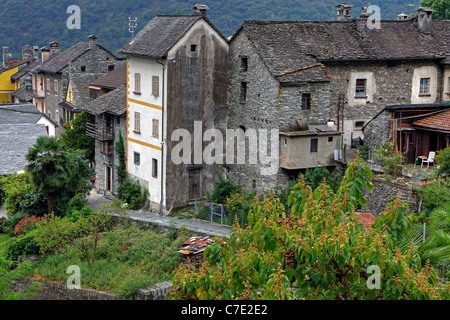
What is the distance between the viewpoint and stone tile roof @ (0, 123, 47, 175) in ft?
131

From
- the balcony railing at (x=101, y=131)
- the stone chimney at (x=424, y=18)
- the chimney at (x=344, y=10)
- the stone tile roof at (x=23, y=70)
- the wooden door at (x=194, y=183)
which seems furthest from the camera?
the stone tile roof at (x=23, y=70)

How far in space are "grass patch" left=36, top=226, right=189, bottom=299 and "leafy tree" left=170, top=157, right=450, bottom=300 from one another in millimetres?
13997

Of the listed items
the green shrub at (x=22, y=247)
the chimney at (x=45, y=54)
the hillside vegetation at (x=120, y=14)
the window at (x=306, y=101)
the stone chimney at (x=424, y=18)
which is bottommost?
the green shrub at (x=22, y=247)

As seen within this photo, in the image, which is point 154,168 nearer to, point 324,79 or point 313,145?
point 313,145

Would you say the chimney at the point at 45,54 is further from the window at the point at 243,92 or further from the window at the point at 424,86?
the window at the point at 424,86

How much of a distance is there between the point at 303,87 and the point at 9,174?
18.0 metres

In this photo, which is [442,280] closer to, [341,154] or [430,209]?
[430,209]

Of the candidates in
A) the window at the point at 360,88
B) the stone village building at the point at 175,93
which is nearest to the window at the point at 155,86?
the stone village building at the point at 175,93

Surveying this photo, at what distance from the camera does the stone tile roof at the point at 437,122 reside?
1248 inches

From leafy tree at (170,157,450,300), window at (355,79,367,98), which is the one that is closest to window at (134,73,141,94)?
window at (355,79,367,98)

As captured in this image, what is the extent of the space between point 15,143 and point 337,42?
2110 centimetres

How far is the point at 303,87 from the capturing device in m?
32.7

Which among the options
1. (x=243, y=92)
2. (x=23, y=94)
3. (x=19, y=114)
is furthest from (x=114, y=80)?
(x=23, y=94)

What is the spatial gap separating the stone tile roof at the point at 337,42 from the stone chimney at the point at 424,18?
28 centimetres
